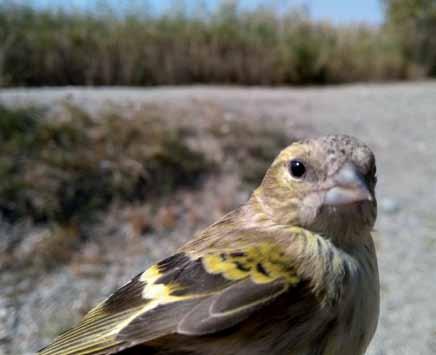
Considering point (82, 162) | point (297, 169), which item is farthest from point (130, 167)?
point (297, 169)

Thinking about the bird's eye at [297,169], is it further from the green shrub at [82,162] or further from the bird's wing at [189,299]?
the green shrub at [82,162]

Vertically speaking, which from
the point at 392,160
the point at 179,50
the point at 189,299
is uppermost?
the point at 179,50

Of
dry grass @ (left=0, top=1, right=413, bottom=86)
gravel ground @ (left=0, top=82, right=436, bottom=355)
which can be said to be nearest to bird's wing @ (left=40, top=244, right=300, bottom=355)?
gravel ground @ (left=0, top=82, right=436, bottom=355)

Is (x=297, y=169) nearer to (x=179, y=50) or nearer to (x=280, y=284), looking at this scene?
(x=280, y=284)

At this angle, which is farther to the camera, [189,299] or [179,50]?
[179,50]

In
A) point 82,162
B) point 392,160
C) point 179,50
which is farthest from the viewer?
point 179,50

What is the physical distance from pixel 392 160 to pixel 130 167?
3.48 metres

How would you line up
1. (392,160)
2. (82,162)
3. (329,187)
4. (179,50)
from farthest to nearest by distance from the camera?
1. (179,50)
2. (392,160)
3. (82,162)
4. (329,187)

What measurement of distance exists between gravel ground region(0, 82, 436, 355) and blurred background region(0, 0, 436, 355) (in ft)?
0.06

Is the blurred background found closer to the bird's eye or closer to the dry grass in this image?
the dry grass

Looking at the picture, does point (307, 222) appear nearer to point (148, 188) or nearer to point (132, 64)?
point (148, 188)

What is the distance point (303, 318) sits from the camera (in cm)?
150

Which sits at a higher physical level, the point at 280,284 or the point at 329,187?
the point at 329,187

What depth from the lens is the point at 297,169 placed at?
1.71 m
